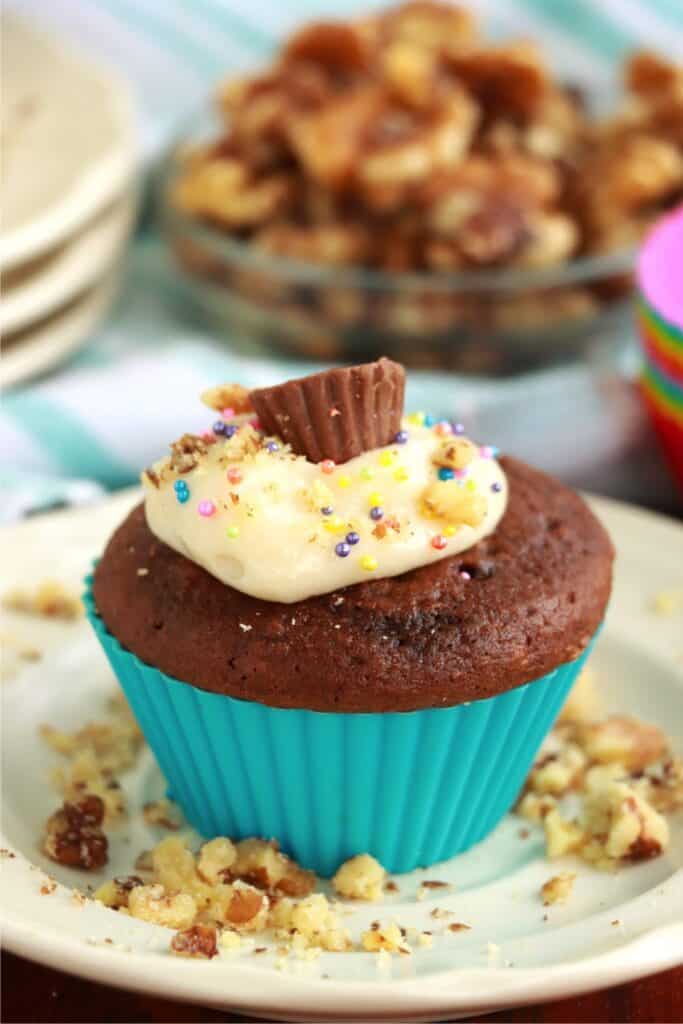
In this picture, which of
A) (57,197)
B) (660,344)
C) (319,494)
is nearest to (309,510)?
(319,494)

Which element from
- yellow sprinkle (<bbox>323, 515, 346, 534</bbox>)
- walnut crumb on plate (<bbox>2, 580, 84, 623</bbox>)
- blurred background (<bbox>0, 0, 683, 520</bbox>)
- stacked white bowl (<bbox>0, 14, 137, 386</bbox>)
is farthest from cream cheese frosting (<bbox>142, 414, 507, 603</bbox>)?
stacked white bowl (<bbox>0, 14, 137, 386</bbox>)

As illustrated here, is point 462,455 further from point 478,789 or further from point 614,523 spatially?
point 614,523

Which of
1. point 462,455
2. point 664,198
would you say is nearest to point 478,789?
point 462,455

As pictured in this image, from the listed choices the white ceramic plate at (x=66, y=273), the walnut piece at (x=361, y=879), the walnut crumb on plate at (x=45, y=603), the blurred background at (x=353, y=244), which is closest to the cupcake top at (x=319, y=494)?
the walnut piece at (x=361, y=879)

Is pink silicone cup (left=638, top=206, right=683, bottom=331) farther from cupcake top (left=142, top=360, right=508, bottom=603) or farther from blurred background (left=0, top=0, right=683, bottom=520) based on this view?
cupcake top (left=142, top=360, right=508, bottom=603)

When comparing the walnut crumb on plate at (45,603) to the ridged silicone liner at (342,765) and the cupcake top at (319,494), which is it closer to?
the ridged silicone liner at (342,765)
